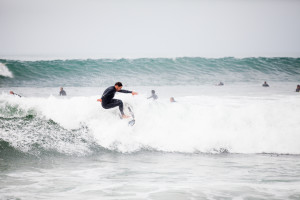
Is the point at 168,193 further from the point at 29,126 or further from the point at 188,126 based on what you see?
the point at 29,126

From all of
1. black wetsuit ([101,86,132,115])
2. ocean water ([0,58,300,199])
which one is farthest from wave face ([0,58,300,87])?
black wetsuit ([101,86,132,115])

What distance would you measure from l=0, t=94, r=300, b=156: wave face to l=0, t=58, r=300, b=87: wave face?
56.5ft

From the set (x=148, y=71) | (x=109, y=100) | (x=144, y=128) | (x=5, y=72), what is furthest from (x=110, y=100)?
(x=148, y=71)

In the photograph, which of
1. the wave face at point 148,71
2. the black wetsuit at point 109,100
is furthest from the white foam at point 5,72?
the black wetsuit at point 109,100

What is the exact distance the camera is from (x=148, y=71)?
32781 millimetres

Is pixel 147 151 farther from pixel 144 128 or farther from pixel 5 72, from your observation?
pixel 5 72

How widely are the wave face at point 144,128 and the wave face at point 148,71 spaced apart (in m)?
17.2

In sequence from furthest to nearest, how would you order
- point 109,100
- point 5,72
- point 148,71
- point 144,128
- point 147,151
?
1. point 148,71
2. point 5,72
3. point 144,128
4. point 109,100
5. point 147,151

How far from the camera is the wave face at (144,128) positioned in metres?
9.36

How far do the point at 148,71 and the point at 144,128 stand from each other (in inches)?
900

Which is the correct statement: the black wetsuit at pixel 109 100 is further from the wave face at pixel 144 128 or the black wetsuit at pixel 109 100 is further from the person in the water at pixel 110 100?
the wave face at pixel 144 128

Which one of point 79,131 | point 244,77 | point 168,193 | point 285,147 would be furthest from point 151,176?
point 244,77

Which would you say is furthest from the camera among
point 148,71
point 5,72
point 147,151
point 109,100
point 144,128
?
point 148,71

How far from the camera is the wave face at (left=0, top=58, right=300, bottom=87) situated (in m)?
28.4
